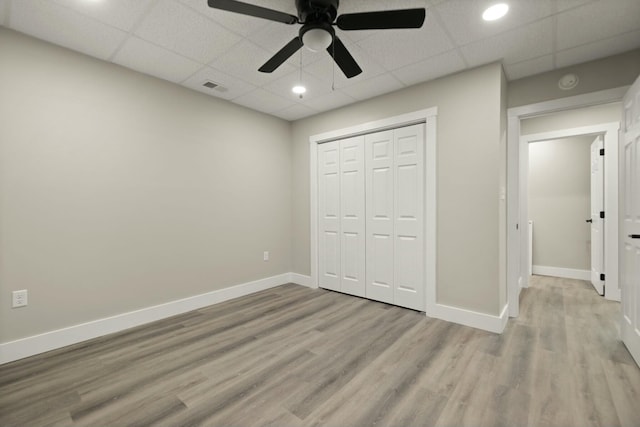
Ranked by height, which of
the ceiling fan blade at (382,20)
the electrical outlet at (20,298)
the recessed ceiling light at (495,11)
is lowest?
the electrical outlet at (20,298)

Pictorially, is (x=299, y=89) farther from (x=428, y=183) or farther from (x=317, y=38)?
(x=428, y=183)

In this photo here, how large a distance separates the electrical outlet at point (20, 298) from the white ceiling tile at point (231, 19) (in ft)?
8.51

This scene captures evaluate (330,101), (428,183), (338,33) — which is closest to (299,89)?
(330,101)

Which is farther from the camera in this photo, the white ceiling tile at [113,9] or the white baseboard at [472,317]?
the white baseboard at [472,317]

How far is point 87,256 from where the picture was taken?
2.65 metres

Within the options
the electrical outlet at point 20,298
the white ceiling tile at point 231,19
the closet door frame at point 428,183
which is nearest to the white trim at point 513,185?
the closet door frame at point 428,183

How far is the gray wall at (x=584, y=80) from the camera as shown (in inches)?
101

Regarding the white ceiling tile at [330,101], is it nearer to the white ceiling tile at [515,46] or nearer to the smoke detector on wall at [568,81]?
the white ceiling tile at [515,46]

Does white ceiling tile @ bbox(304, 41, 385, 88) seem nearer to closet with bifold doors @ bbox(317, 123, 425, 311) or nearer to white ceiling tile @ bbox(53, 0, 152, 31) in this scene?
closet with bifold doors @ bbox(317, 123, 425, 311)

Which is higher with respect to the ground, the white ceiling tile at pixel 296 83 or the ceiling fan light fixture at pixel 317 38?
the white ceiling tile at pixel 296 83

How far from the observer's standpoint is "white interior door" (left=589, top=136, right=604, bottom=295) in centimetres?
393

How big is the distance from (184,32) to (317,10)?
1.22 meters

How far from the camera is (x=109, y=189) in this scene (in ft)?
9.15

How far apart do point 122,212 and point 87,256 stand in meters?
0.49
